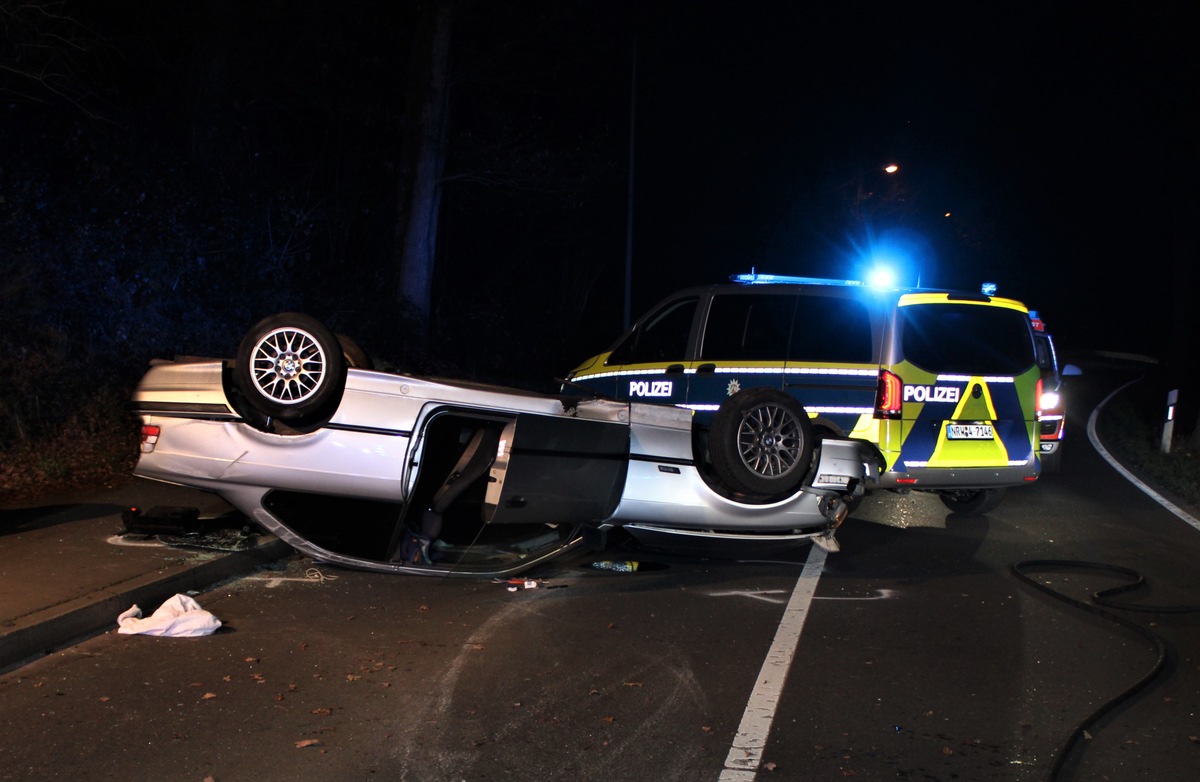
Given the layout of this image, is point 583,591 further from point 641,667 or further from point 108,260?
point 108,260

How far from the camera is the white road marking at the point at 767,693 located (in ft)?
14.3

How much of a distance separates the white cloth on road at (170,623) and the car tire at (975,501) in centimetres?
693

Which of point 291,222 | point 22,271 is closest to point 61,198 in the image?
point 22,271

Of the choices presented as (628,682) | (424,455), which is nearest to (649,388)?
(424,455)

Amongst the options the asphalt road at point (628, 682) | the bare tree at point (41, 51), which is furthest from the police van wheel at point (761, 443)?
the bare tree at point (41, 51)

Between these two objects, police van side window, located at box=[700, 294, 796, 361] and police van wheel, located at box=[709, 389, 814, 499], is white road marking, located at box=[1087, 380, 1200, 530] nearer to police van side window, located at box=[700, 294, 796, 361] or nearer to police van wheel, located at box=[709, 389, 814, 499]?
police van side window, located at box=[700, 294, 796, 361]

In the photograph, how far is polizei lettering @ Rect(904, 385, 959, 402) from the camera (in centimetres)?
863

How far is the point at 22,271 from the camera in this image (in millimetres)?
10992

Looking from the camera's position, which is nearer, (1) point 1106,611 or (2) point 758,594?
(1) point 1106,611

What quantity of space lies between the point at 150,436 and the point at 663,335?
185 inches

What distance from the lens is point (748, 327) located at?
9328 millimetres

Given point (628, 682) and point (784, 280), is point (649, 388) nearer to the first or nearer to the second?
point (784, 280)

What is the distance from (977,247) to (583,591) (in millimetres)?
42173

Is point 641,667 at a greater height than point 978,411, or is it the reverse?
point 978,411
